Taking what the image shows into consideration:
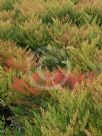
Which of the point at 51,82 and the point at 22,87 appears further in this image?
the point at 22,87

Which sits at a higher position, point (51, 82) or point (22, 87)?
point (51, 82)

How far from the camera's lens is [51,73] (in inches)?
140

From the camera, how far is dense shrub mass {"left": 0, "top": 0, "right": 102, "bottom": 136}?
8.97ft

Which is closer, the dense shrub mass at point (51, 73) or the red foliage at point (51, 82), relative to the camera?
the dense shrub mass at point (51, 73)

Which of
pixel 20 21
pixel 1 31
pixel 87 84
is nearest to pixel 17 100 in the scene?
pixel 87 84

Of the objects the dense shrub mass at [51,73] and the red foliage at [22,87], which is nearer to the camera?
the dense shrub mass at [51,73]

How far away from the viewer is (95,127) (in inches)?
102

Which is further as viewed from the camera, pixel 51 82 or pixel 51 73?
pixel 51 73

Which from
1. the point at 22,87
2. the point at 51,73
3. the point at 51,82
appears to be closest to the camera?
the point at 51,82

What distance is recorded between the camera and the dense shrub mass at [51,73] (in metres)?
2.73

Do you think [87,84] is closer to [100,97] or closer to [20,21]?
[100,97]

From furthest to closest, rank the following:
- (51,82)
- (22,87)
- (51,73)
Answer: (51,73), (22,87), (51,82)

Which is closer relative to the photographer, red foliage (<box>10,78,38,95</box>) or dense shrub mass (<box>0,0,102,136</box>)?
dense shrub mass (<box>0,0,102,136</box>)

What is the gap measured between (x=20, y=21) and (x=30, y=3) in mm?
700
